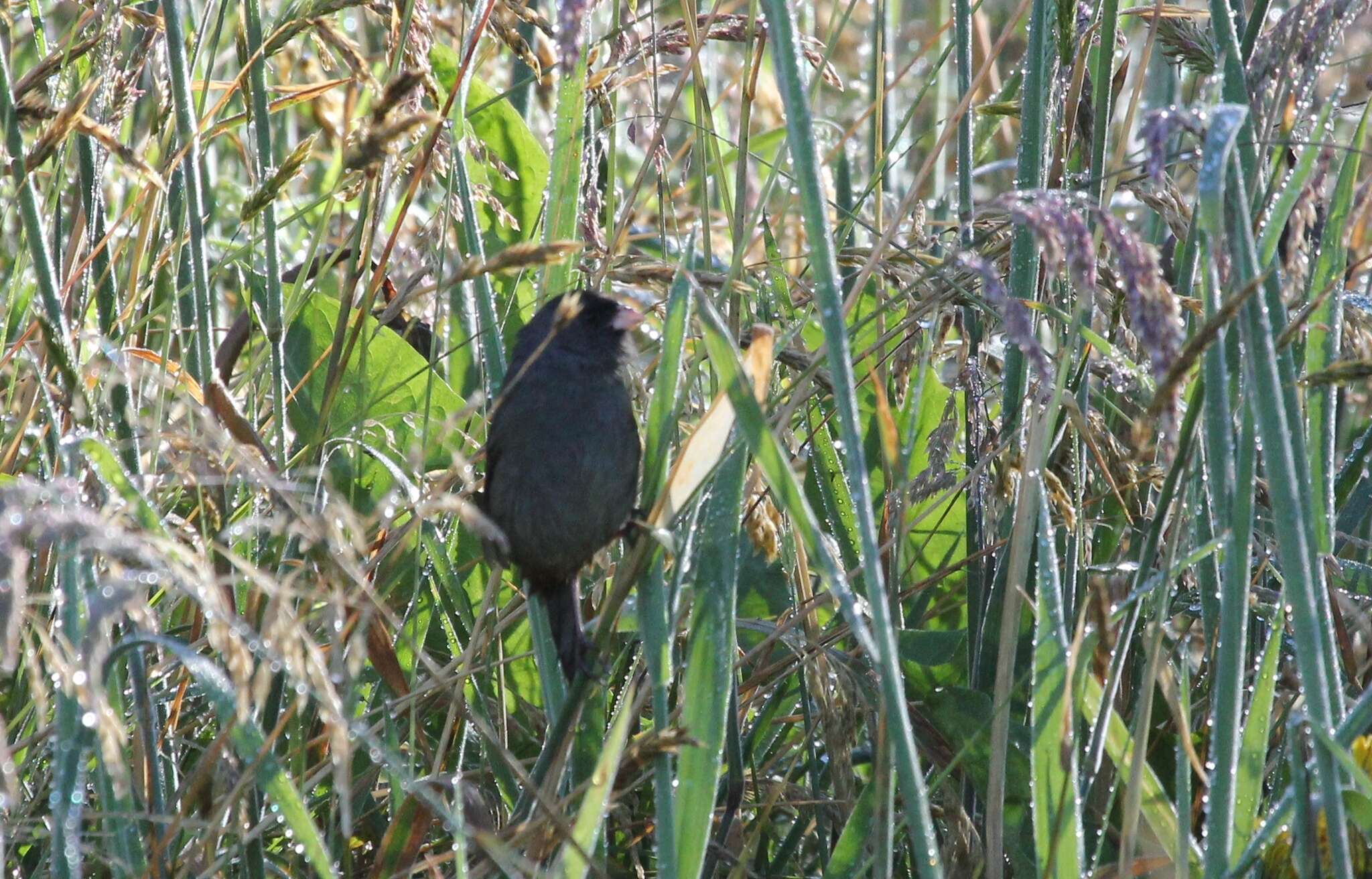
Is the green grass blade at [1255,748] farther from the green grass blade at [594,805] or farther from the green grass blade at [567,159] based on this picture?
the green grass blade at [567,159]

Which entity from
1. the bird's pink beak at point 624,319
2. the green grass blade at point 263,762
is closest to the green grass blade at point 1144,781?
the green grass blade at point 263,762

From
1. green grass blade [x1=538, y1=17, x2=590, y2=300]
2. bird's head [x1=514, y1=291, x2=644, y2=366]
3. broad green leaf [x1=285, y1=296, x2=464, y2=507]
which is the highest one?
green grass blade [x1=538, y1=17, x2=590, y2=300]

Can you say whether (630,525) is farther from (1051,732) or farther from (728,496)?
(1051,732)

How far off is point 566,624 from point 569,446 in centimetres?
31

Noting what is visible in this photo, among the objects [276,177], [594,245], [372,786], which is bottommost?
[372,786]

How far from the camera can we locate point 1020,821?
5.80ft

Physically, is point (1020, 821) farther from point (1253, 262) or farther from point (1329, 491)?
point (1253, 262)

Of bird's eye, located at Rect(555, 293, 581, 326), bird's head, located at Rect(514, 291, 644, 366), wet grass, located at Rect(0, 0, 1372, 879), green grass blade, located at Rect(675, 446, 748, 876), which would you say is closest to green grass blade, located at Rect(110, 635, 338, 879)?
wet grass, located at Rect(0, 0, 1372, 879)

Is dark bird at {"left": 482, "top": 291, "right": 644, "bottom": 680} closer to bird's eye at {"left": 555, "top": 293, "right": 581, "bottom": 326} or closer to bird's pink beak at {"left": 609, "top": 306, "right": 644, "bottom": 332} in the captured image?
bird's pink beak at {"left": 609, "top": 306, "right": 644, "bottom": 332}

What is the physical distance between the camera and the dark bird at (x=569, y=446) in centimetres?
209

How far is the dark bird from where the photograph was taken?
209cm

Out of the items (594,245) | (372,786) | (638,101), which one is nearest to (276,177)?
(594,245)

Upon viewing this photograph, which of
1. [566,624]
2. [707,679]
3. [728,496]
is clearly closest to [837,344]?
[728,496]

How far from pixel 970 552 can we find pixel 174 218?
1.36 meters
